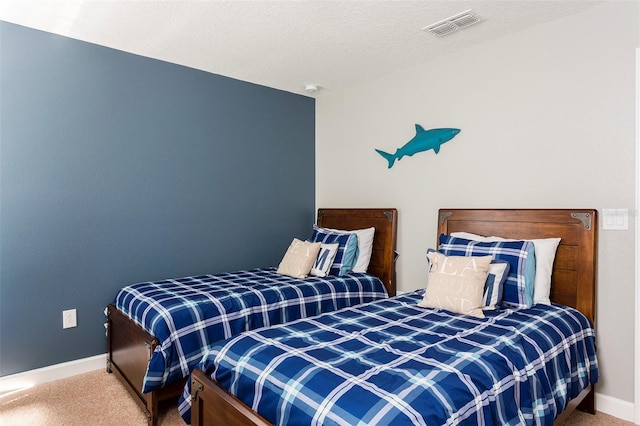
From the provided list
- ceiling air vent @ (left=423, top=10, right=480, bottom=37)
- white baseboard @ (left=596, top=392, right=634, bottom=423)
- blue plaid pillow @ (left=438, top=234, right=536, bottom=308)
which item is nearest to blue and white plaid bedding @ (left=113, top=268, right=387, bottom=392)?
blue plaid pillow @ (left=438, top=234, right=536, bottom=308)

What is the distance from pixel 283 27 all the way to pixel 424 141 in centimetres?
145

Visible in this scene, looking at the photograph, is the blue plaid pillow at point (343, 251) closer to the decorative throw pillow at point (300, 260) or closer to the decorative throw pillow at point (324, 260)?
the decorative throw pillow at point (324, 260)

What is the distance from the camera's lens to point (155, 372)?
2.13m

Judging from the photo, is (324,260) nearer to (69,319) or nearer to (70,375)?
(69,319)

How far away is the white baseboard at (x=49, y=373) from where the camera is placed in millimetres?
2605

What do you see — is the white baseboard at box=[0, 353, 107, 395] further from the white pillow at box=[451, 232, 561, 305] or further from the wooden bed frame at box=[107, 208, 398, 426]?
the white pillow at box=[451, 232, 561, 305]

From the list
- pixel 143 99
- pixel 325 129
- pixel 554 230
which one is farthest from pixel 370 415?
pixel 325 129

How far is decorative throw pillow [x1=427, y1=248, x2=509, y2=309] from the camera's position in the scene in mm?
2312

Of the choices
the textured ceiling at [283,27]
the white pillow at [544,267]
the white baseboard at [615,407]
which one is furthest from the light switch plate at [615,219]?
the textured ceiling at [283,27]

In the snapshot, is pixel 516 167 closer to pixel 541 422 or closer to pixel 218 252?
pixel 541 422

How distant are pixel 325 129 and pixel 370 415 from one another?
3.42 meters

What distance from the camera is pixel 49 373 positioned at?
2748 millimetres

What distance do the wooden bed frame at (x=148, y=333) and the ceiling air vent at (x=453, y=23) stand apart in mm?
1477

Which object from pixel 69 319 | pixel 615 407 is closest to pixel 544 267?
pixel 615 407
